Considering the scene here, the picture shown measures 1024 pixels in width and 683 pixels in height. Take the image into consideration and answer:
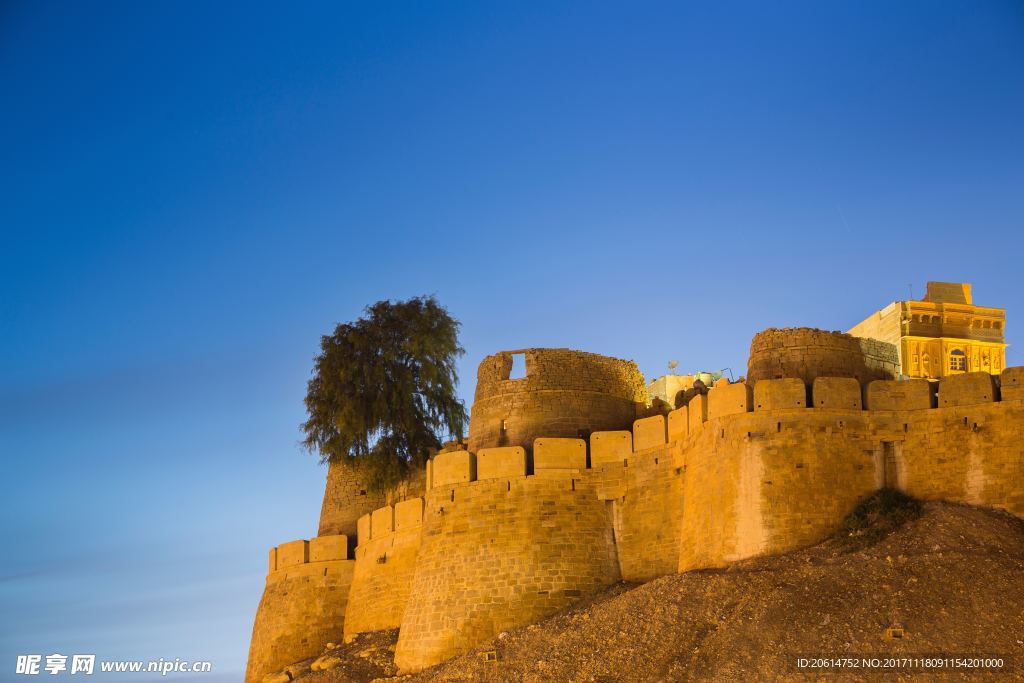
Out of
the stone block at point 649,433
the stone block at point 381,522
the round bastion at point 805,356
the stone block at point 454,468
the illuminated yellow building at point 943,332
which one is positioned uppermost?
the illuminated yellow building at point 943,332

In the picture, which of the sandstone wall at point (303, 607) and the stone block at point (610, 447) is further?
the sandstone wall at point (303, 607)

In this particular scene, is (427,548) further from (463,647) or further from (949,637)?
(949,637)

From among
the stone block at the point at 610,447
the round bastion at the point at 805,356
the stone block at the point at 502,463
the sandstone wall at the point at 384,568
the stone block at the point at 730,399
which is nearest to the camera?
the stone block at the point at 730,399

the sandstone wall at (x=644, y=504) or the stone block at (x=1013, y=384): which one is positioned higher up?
the stone block at (x=1013, y=384)

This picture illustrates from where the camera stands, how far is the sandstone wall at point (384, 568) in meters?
28.7

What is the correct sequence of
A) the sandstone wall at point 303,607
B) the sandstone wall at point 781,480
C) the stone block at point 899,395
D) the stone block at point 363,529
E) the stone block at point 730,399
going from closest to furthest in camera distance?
the sandstone wall at point 781,480, the stone block at point 899,395, the stone block at point 730,399, the stone block at point 363,529, the sandstone wall at point 303,607

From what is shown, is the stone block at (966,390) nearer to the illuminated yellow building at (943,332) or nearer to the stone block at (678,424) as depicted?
the stone block at (678,424)

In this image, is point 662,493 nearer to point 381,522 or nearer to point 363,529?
point 381,522

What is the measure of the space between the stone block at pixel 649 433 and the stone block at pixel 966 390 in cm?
519

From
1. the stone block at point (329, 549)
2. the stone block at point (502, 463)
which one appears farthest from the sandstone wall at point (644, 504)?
the stone block at point (329, 549)

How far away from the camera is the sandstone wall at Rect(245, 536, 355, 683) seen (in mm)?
30781

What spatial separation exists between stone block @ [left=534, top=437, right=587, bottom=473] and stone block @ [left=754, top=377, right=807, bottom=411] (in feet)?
14.8

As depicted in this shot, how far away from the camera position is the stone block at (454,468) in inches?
1053

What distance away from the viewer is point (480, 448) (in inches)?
1097
